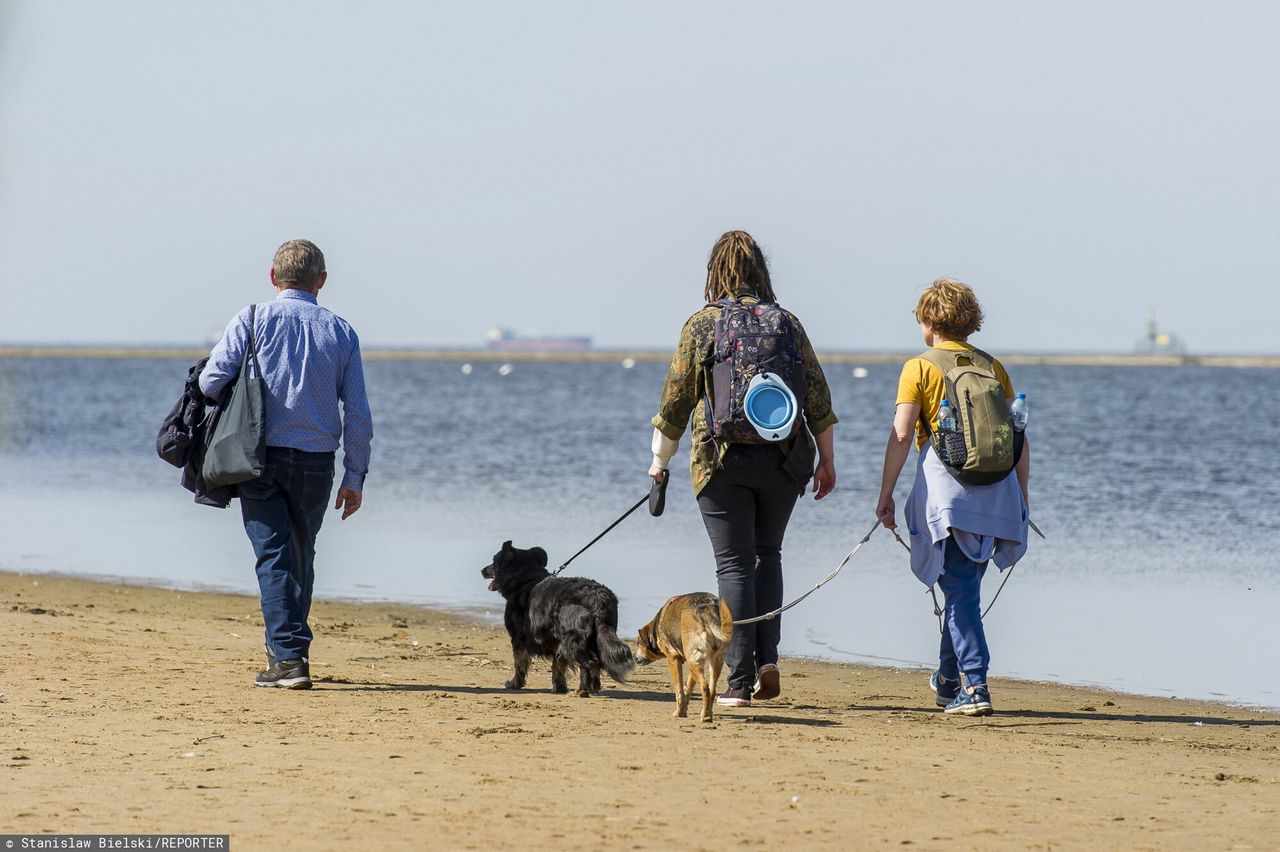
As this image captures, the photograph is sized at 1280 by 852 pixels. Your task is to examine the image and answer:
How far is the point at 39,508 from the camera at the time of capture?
15641 mm

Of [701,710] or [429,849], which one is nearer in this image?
[429,849]

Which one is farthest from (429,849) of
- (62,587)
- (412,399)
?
(412,399)

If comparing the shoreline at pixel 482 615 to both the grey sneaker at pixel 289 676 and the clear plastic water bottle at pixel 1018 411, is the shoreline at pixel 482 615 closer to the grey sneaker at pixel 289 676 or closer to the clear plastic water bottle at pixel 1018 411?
the clear plastic water bottle at pixel 1018 411

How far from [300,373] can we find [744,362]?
1780 mm

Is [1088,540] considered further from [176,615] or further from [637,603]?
[176,615]

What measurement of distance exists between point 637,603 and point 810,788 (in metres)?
4.84

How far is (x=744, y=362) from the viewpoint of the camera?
5.57 metres

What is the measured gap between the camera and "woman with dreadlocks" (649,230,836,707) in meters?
5.59

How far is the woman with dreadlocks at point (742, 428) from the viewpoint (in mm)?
5590

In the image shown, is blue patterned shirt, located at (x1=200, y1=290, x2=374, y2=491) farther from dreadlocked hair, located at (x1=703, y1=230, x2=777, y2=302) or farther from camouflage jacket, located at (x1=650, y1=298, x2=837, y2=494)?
dreadlocked hair, located at (x1=703, y1=230, x2=777, y2=302)

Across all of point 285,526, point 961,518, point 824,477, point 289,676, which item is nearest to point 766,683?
point 824,477

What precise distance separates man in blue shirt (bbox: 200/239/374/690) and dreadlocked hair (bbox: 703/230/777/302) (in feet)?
4.79

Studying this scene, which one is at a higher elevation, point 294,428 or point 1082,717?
point 294,428

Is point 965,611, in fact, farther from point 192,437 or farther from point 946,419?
point 192,437
